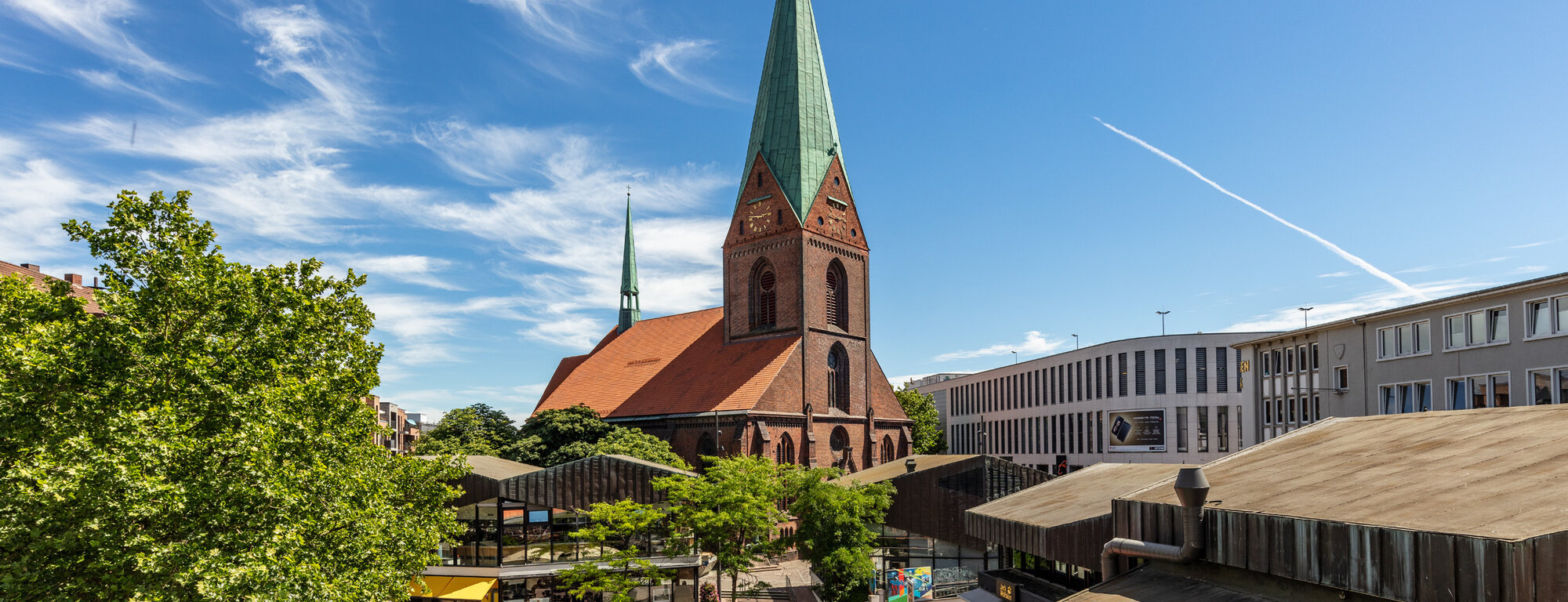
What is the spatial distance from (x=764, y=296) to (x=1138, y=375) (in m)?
25.1

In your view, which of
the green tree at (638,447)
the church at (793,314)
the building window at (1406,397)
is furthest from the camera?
the church at (793,314)

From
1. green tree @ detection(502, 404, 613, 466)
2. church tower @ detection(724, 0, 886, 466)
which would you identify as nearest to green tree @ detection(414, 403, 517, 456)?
green tree @ detection(502, 404, 613, 466)

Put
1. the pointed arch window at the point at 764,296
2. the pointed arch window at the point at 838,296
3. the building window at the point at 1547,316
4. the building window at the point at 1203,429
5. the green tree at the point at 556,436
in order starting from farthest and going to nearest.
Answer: the pointed arch window at the point at 838,296 < the pointed arch window at the point at 764,296 < the building window at the point at 1203,429 < the green tree at the point at 556,436 < the building window at the point at 1547,316

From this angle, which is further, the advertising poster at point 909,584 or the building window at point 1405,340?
the building window at point 1405,340

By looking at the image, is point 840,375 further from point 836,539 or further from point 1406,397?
point 1406,397

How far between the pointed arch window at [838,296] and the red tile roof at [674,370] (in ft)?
14.4

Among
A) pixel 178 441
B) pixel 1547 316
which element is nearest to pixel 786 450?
pixel 1547 316

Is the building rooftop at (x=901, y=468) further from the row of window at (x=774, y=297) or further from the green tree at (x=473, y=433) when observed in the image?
the green tree at (x=473, y=433)

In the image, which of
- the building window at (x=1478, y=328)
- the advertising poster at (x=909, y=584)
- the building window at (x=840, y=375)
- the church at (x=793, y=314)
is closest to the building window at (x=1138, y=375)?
the church at (x=793, y=314)

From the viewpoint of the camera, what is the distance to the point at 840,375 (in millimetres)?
60406

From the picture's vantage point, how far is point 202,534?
45.3 ft

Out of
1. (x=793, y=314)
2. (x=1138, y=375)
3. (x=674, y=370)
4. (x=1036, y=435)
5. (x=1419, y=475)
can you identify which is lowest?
(x=1036, y=435)

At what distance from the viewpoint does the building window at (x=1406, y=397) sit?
3238cm

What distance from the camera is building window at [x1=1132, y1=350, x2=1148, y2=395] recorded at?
61531mm
